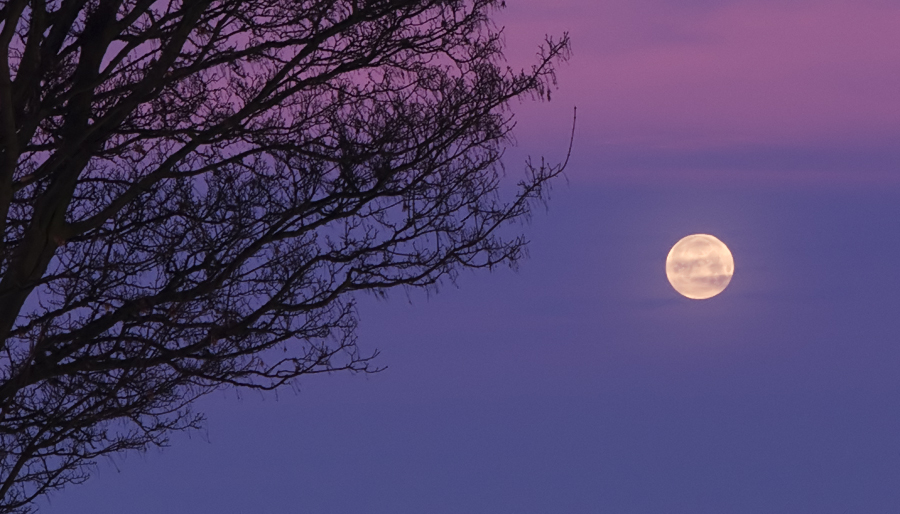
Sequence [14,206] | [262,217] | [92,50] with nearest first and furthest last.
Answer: [92,50]
[262,217]
[14,206]

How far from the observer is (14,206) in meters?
8.45

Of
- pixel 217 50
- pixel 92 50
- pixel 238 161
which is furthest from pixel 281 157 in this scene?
pixel 92 50

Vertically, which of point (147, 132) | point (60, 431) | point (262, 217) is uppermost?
point (147, 132)

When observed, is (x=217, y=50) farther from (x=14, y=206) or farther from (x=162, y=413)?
(x=162, y=413)

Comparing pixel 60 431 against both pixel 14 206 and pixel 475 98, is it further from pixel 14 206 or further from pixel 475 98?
pixel 475 98

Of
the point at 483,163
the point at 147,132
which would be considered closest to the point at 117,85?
the point at 147,132

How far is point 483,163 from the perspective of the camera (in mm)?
8047

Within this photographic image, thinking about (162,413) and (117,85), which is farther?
(162,413)

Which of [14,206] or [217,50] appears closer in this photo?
[217,50]

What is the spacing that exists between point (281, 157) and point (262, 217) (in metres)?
0.47

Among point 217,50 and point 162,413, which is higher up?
point 217,50

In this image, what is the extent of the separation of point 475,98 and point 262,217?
1836mm

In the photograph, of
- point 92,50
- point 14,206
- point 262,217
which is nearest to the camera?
point 92,50

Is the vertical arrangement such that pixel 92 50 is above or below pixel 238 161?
above
